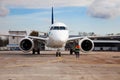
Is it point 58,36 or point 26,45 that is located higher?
point 58,36

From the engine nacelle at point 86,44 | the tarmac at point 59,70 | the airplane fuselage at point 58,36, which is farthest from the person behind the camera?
the engine nacelle at point 86,44

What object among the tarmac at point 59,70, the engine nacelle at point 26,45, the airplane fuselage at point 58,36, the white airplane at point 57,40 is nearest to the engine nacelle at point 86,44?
the white airplane at point 57,40

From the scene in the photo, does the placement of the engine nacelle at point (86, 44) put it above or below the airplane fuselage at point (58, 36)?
below

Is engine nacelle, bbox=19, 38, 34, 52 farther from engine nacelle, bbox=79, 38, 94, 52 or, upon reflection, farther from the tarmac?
the tarmac

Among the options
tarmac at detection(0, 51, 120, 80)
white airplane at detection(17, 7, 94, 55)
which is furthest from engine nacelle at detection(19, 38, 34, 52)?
tarmac at detection(0, 51, 120, 80)

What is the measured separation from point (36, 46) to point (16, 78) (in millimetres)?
27985

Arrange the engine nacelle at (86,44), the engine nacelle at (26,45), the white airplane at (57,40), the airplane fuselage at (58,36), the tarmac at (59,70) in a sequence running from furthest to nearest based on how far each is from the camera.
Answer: the engine nacelle at (26,45)
the engine nacelle at (86,44)
the white airplane at (57,40)
the airplane fuselage at (58,36)
the tarmac at (59,70)

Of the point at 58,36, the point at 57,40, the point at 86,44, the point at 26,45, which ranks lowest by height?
the point at 26,45

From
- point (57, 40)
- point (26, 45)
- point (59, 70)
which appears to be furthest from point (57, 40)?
point (59, 70)

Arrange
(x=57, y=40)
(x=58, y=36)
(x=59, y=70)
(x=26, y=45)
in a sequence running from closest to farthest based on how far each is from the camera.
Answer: (x=59, y=70) → (x=57, y=40) → (x=58, y=36) → (x=26, y=45)

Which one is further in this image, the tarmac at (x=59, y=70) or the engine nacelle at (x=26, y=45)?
the engine nacelle at (x=26, y=45)

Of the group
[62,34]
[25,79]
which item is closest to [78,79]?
[25,79]

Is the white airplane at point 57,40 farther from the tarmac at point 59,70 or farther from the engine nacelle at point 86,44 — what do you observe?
the tarmac at point 59,70

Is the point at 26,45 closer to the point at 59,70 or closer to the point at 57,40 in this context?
the point at 57,40
